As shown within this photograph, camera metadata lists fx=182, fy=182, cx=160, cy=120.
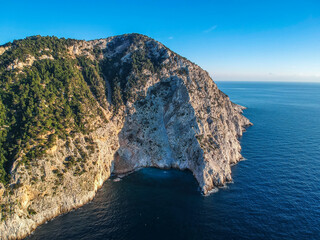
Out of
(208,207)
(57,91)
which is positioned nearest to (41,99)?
(57,91)

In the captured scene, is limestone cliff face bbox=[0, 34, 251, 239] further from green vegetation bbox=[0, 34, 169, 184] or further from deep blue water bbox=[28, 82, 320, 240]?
deep blue water bbox=[28, 82, 320, 240]

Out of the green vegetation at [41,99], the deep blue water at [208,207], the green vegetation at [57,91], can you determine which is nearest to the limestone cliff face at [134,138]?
the green vegetation at [57,91]

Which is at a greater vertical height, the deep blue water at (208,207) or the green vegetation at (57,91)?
the green vegetation at (57,91)

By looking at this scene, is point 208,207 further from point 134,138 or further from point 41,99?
point 41,99

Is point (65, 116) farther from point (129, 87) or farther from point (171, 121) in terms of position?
point (171, 121)

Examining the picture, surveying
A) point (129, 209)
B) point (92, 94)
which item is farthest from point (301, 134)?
point (92, 94)

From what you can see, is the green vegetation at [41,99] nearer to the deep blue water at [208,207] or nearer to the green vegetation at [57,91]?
the green vegetation at [57,91]
